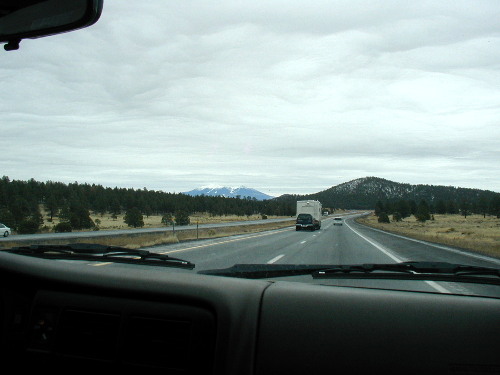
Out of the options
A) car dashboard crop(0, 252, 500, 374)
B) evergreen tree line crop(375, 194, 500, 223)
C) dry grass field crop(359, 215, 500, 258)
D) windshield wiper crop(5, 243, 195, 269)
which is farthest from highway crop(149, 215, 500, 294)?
evergreen tree line crop(375, 194, 500, 223)

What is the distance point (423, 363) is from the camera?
205 cm

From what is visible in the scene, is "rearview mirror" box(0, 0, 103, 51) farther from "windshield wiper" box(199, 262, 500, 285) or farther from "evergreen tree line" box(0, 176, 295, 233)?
"evergreen tree line" box(0, 176, 295, 233)

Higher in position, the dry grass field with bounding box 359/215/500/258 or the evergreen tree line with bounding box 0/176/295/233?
the evergreen tree line with bounding box 0/176/295/233

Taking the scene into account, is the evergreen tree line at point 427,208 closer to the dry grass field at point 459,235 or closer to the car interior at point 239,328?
the dry grass field at point 459,235

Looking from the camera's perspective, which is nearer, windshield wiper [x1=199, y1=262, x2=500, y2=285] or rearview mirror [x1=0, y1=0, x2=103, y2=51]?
rearview mirror [x1=0, y1=0, x2=103, y2=51]

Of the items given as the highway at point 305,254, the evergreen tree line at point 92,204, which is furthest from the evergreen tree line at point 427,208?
the highway at point 305,254

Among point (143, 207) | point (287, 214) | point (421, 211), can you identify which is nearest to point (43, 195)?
point (143, 207)

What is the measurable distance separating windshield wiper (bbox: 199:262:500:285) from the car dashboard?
28.2 inches

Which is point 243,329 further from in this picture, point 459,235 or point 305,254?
point 459,235

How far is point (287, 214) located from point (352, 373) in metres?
152

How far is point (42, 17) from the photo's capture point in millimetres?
2148

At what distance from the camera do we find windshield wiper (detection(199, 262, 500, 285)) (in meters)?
3.13

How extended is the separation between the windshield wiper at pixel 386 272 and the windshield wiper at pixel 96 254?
423 mm

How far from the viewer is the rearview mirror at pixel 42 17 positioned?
2.04m
